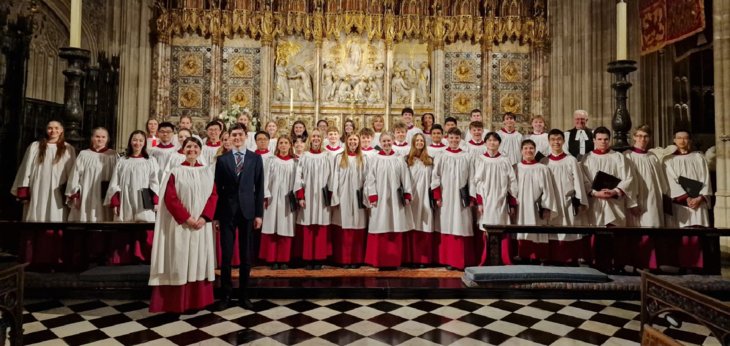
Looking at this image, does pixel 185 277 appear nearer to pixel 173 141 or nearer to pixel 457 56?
pixel 173 141

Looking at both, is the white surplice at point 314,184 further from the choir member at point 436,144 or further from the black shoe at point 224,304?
the black shoe at point 224,304

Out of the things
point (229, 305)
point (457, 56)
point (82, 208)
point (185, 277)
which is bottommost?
point (229, 305)

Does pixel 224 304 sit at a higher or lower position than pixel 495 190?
lower

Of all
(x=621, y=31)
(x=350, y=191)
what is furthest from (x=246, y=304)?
(x=621, y=31)

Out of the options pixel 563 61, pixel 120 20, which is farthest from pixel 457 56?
pixel 120 20

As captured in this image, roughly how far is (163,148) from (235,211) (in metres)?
2.93

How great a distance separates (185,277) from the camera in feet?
14.7

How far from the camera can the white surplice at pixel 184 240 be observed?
4469 mm

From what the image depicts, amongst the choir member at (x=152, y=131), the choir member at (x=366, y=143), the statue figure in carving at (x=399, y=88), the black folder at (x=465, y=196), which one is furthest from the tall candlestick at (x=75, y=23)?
the statue figure in carving at (x=399, y=88)

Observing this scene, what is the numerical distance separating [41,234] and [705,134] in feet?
48.2

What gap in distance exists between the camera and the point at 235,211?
4809 mm

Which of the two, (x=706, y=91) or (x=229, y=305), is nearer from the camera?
(x=229, y=305)

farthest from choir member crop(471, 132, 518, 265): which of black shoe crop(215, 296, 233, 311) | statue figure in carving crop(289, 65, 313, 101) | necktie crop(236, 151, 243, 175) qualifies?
statue figure in carving crop(289, 65, 313, 101)

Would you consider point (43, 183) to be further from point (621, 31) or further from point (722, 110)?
point (722, 110)
